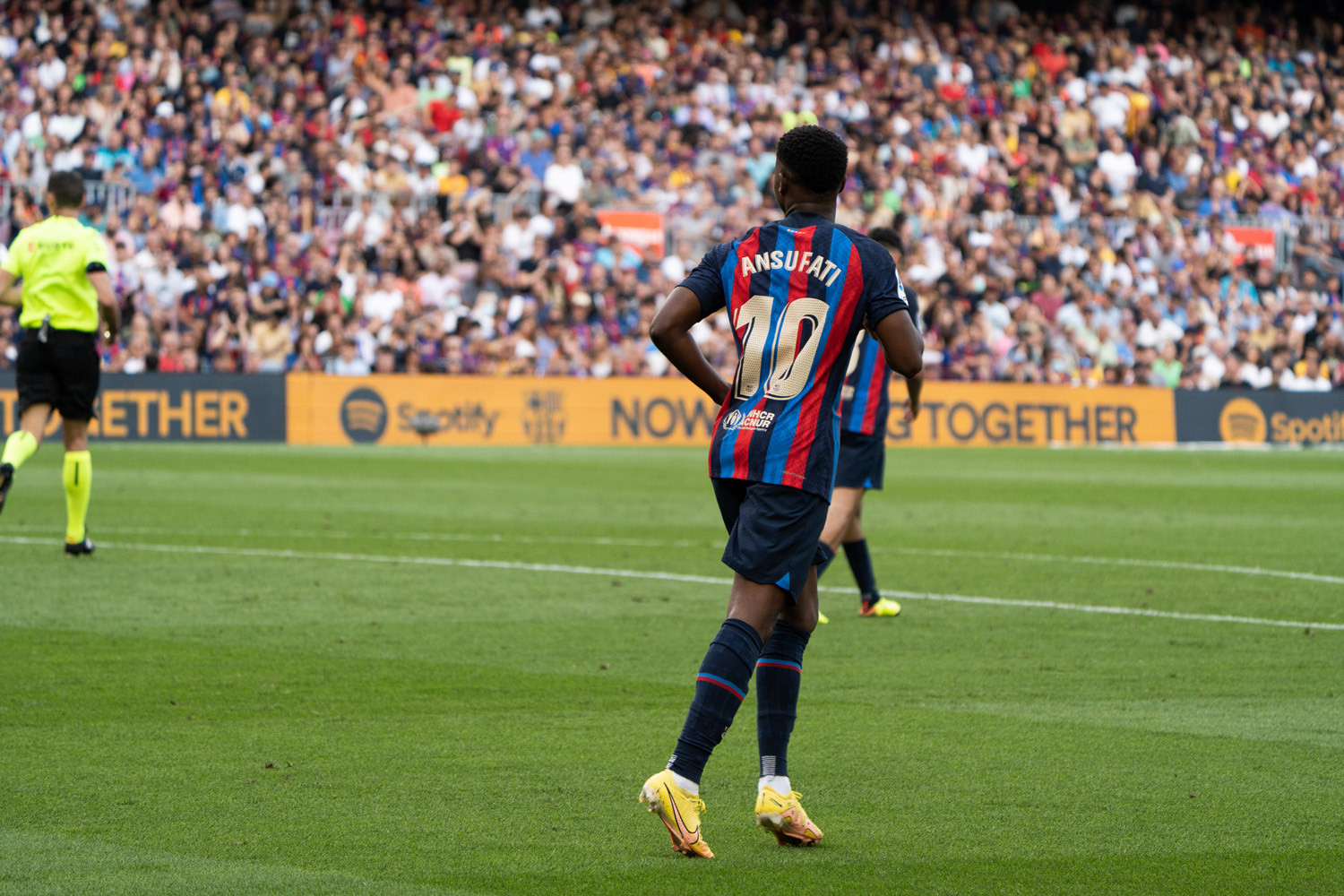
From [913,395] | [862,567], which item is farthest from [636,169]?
[913,395]

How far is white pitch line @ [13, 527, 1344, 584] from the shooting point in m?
10.9

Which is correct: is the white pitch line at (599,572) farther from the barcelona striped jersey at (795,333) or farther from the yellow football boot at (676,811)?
the yellow football boot at (676,811)

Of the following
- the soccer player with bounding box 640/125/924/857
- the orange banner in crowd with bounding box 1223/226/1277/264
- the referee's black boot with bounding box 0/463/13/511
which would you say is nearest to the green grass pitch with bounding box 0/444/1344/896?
the soccer player with bounding box 640/125/924/857

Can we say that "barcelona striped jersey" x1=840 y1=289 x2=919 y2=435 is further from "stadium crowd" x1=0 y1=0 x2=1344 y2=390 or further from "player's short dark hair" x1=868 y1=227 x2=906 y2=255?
"stadium crowd" x1=0 y1=0 x2=1344 y2=390

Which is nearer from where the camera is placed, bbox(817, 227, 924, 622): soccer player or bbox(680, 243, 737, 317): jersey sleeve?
bbox(680, 243, 737, 317): jersey sleeve

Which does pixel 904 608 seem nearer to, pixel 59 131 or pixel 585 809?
pixel 585 809

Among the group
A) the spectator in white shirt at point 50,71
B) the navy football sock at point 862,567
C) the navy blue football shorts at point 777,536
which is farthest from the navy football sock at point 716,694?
the spectator in white shirt at point 50,71

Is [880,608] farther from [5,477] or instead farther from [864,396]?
[5,477]

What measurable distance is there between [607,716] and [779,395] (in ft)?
6.37

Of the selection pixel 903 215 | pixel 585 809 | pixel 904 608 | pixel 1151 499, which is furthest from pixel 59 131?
pixel 585 809

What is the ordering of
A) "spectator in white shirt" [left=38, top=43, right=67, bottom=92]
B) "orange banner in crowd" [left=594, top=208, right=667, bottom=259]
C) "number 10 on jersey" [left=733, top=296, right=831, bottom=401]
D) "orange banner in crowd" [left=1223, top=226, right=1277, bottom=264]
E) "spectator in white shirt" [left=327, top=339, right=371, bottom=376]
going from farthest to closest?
1. "orange banner in crowd" [left=1223, top=226, right=1277, bottom=264]
2. "orange banner in crowd" [left=594, top=208, right=667, bottom=259]
3. "spectator in white shirt" [left=38, top=43, right=67, bottom=92]
4. "spectator in white shirt" [left=327, top=339, right=371, bottom=376]
5. "number 10 on jersey" [left=733, top=296, right=831, bottom=401]

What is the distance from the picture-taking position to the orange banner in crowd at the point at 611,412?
23422 mm

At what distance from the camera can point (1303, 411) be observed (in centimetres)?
2794

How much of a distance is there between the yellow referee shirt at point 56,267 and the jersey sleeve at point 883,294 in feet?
23.2
